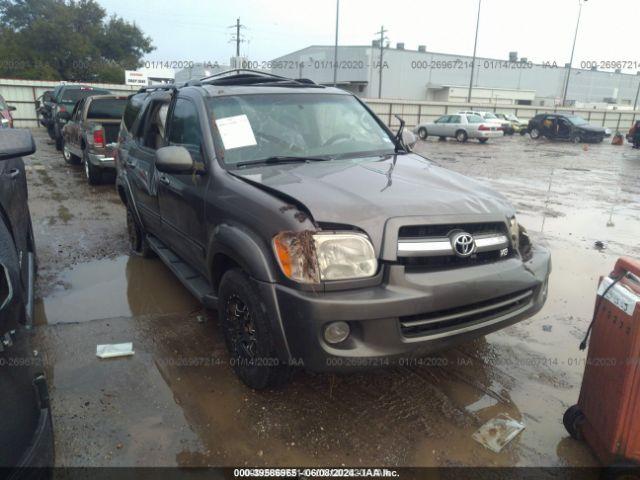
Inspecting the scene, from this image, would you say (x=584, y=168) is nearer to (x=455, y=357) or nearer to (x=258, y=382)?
(x=455, y=357)

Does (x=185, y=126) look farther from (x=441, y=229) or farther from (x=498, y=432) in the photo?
(x=498, y=432)

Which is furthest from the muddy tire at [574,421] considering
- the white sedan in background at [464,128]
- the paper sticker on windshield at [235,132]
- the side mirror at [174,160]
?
A: the white sedan in background at [464,128]

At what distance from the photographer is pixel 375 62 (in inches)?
2286

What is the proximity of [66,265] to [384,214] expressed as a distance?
4222mm

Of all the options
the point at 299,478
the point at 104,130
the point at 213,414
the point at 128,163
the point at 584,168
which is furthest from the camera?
the point at 584,168

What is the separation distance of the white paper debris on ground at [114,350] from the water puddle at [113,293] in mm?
588

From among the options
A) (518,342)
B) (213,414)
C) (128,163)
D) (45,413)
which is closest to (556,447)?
(518,342)

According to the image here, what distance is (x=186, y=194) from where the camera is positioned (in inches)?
140

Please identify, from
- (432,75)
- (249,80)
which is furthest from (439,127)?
(432,75)

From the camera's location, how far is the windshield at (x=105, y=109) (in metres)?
9.74

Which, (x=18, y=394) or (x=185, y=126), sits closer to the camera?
(x=18, y=394)

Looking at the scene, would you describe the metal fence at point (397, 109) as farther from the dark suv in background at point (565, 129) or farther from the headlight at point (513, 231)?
the headlight at point (513, 231)

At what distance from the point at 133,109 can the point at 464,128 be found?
74.7 feet

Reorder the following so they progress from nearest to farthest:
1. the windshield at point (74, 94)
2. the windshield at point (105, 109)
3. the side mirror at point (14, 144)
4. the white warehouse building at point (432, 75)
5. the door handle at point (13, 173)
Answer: the side mirror at point (14, 144)
the door handle at point (13, 173)
the windshield at point (105, 109)
the windshield at point (74, 94)
the white warehouse building at point (432, 75)
